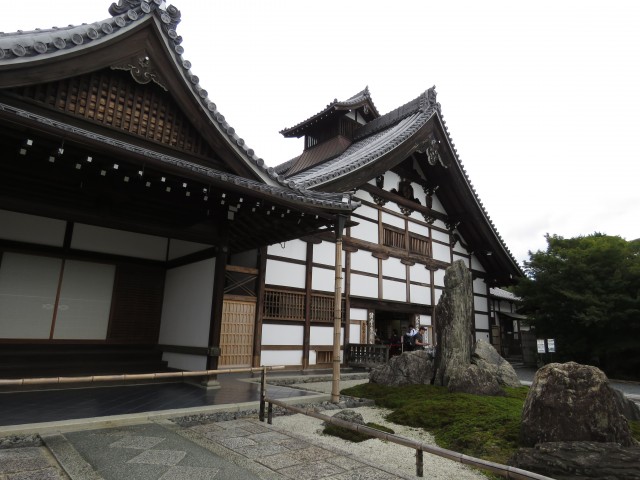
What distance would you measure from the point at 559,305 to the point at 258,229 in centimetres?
1237

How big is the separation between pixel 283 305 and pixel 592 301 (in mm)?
10707

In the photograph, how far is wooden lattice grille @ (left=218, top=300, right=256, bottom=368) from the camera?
32.1ft

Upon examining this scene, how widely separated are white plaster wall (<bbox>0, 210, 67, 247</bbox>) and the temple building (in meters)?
0.02

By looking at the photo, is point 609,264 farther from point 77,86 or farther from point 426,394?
point 77,86

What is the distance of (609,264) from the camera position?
14438mm

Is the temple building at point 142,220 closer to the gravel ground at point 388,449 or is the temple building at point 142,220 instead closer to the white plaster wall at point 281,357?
the white plaster wall at point 281,357

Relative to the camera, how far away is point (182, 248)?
9367 mm

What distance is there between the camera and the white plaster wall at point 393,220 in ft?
48.3

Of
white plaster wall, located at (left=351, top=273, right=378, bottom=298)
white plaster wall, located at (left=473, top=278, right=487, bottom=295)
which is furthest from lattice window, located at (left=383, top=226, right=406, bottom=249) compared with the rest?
white plaster wall, located at (left=473, top=278, right=487, bottom=295)

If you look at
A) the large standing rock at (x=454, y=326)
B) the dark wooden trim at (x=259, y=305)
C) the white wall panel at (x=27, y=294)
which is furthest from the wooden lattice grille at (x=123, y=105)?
the large standing rock at (x=454, y=326)

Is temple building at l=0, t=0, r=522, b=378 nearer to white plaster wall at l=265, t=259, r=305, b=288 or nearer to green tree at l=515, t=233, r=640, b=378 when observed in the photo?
white plaster wall at l=265, t=259, r=305, b=288

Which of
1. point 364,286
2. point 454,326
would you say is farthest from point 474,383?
point 364,286

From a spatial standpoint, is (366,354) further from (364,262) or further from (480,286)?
(480,286)

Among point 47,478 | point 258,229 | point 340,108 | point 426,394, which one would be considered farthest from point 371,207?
point 47,478
